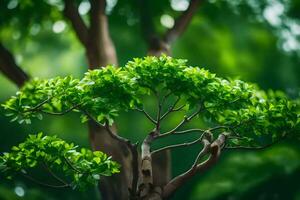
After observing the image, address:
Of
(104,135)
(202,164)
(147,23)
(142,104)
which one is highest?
(147,23)

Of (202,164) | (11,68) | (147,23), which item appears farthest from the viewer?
(147,23)

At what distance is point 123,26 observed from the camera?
8.93m

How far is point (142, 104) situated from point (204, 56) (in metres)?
6.47

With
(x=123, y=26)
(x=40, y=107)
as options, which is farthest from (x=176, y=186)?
(x=123, y=26)

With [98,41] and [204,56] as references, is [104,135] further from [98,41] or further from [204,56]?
[204,56]

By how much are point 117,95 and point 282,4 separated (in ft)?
19.5

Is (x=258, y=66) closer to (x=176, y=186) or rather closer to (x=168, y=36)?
(x=168, y=36)

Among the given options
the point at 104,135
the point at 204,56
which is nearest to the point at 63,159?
the point at 104,135

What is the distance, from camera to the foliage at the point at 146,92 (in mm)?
4512

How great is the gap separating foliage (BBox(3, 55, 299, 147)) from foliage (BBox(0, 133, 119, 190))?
0.87 ft

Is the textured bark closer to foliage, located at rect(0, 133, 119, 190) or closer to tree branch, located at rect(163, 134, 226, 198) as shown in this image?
tree branch, located at rect(163, 134, 226, 198)

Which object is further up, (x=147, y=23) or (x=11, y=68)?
(x=147, y=23)

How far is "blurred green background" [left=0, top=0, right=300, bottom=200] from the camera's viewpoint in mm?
8328

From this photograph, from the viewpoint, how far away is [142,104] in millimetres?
4711
